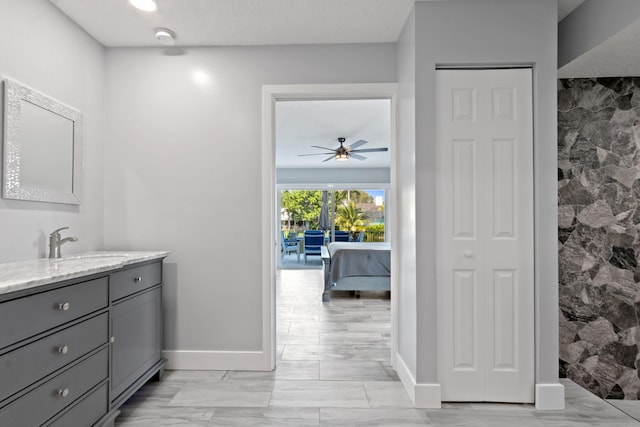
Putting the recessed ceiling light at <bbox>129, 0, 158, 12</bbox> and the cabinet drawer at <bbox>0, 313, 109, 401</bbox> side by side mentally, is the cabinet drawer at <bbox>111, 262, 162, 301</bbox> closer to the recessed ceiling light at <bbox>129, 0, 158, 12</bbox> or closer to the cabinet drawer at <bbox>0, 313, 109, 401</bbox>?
the cabinet drawer at <bbox>0, 313, 109, 401</bbox>

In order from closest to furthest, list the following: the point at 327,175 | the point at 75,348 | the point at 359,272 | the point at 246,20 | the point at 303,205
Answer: the point at 75,348
the point at 246,20
the point at 359,272
the point at 327,175
the point at 303,205

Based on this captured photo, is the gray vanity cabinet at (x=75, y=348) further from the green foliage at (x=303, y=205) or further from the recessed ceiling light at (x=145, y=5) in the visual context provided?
the green foliage at (x=303, y=205)

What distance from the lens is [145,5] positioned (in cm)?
235

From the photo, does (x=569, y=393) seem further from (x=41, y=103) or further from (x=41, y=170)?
(x=41, y=103)

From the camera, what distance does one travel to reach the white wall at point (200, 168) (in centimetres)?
289

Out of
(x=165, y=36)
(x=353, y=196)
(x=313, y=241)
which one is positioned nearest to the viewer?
(x=165, y=36)

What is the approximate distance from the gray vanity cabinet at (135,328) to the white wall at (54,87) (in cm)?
55

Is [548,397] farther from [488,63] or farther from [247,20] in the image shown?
[247,20]

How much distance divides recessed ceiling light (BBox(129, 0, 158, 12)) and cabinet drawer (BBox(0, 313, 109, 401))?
72.6 inches

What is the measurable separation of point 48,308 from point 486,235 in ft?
7.51

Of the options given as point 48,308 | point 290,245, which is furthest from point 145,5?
point 290,245

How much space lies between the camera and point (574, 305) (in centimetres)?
277

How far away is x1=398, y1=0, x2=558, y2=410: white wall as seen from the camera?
2309 millimetres

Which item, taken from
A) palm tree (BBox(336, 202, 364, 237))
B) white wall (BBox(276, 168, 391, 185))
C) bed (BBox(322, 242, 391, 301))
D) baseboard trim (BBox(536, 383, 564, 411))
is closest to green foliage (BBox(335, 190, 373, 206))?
palm tree (BBox(336, 202, 364, 237))
